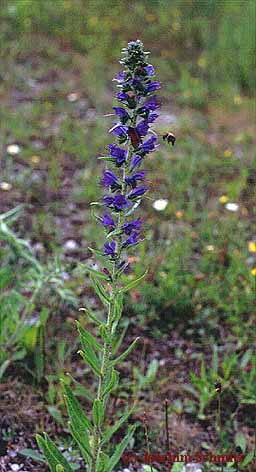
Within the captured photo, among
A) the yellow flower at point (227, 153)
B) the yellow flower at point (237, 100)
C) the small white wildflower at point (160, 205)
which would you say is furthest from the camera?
the yellow flower at point (237, 100)

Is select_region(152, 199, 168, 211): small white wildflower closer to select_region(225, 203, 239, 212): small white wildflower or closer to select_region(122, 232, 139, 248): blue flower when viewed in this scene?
select_region(225, 203, 239, 212): small white wildflower

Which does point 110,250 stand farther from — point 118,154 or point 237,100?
point 237,100

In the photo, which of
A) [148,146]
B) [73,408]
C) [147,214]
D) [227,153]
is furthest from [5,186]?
[148,146]

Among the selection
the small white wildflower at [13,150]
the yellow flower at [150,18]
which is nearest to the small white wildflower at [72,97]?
the small white wildflower at [13,150]

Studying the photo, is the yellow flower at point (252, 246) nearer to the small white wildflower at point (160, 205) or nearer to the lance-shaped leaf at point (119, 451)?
the small white wildflower at point (160, 205)

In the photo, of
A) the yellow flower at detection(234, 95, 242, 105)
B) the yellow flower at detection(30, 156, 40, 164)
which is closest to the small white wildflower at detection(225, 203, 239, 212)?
the yellow flower at detection(30, 156, 40, 164)

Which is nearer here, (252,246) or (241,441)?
(241,441)
